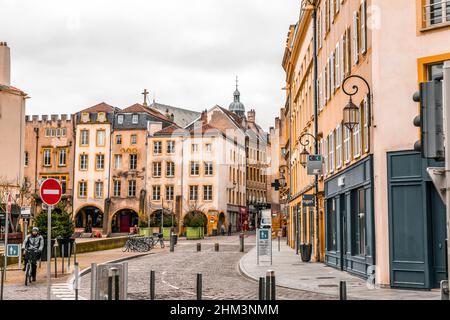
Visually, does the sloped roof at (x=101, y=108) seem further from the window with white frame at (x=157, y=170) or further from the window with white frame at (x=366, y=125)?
the window with white frame at (x=366, y=125)

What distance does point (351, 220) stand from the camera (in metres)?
23.5

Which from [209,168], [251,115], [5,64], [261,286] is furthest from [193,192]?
[261,286]

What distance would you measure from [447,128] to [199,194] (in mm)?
74368

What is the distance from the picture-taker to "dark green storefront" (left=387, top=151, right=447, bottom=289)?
17.8m

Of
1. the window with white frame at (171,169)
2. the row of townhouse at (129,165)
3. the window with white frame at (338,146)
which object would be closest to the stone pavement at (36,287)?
the window with white frame at (338,146)

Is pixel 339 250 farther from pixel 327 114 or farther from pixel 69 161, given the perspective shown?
pixel 69 161

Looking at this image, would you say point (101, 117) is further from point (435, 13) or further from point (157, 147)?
point (435, 13)

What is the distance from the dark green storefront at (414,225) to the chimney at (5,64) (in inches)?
1770

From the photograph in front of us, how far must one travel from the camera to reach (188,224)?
66688mm

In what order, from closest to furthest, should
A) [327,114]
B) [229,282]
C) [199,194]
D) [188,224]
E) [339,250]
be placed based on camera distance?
1. [229,282]
2. [339,250]
3. [327,114]
4. [188,224]
5. [199,194]

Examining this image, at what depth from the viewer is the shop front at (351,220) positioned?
20.2m

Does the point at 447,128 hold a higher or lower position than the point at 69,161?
lower

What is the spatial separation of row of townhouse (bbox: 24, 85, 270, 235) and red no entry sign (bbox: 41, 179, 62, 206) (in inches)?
2457

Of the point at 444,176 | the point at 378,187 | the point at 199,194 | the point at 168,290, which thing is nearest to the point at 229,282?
the point at 168,290
